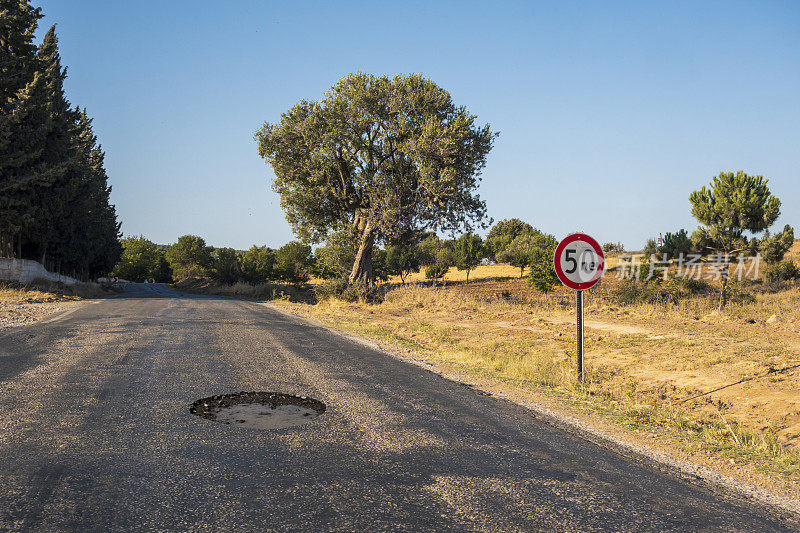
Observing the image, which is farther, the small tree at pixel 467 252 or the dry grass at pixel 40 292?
the small tree at pixel 467 252

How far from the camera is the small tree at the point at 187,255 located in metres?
117

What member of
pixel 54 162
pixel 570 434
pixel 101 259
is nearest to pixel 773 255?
pixel 570 434

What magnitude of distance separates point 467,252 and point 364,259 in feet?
178

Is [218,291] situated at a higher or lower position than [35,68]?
lower

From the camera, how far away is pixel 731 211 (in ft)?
90.7

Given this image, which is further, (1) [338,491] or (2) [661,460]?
(2) [661,460]

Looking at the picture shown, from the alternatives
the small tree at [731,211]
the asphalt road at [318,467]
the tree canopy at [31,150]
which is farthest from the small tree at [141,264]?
the asphalt road at [318,467]

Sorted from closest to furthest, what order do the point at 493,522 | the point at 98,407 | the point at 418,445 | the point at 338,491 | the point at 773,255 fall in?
the point at 493,522 < the point at 338,491 < the point at 418,445 < the point at 98,407 < the point at 773,255

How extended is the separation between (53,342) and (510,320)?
14.2 metres

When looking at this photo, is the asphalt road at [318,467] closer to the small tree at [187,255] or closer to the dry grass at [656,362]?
the dry grass at [656,362]

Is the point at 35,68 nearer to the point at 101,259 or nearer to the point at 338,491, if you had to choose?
the point at 101,259

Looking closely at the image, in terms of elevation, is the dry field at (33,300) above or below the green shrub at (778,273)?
below

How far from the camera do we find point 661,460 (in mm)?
4551

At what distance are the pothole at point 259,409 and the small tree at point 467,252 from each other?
75.1 meters
